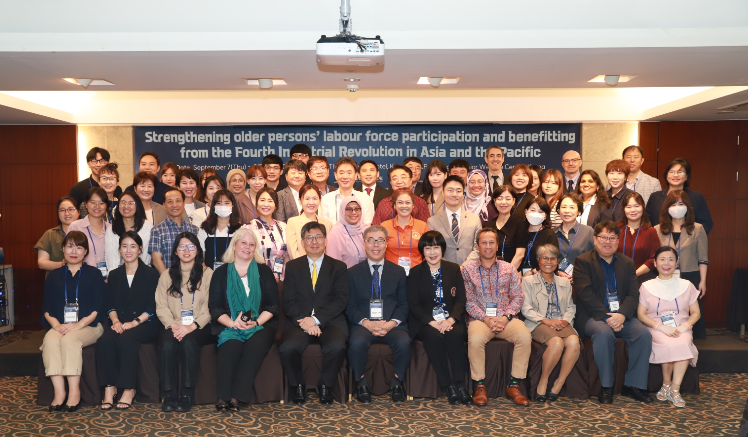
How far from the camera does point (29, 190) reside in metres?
7.40

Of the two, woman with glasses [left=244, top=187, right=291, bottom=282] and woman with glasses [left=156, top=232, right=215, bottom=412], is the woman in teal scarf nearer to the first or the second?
woman with glasses [left=156, top=232, right=215, bottom=412]

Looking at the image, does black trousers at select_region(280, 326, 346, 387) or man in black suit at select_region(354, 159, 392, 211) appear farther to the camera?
man in black suit at select_region(354, 159, 392, 211)

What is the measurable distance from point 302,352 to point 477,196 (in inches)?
92.4

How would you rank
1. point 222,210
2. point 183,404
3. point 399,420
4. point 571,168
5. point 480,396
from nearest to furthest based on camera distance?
1. point 399,420
2. point 183,404
3. point 480,396
4. point 222,210
5. point 571,168

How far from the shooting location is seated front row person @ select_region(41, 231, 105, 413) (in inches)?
173

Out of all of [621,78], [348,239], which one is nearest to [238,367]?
A: [348,239]

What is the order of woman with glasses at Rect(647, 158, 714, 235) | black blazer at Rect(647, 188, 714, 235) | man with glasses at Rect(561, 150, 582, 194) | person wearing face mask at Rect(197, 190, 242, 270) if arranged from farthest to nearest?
man with glasses at Rect(561, 150, 582, 194) < black blazer at Rect(647, 188, 714, 235) < woman with glasses at Rect(647, 158, 714, 235) < person wearing face mask at Rect(197, 190, 242, 270)

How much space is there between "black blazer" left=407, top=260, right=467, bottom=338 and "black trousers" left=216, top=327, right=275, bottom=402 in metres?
1.23

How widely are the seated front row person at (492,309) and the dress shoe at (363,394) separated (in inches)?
33.2

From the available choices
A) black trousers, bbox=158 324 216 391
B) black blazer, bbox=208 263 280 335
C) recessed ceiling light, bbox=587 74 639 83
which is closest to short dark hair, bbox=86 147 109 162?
black blazer, bbox=208 263 280 335

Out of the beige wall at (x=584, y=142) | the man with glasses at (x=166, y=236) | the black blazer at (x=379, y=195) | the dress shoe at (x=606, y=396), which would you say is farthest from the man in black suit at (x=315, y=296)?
the beige wall at (x=584, y=142)

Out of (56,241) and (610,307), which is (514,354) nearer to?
(610,307)

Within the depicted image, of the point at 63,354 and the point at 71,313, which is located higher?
the point at 71,313

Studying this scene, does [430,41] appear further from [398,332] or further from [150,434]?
[150,434]
